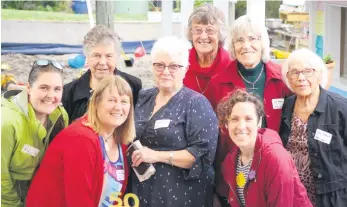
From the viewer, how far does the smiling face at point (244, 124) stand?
2.62 metres

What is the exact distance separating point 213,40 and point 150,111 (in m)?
0.72

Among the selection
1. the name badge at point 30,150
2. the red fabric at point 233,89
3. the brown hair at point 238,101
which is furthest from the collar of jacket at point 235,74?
the name badge at point 30,150

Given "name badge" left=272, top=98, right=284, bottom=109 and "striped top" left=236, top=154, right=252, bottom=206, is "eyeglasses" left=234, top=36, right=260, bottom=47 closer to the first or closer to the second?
"name badge" left=272, top=98, right=284, bottom=109

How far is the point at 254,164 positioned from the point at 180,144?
410mm

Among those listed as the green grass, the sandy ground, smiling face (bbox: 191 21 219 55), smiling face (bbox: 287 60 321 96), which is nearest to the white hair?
smiling face (bbox: 191 21 219 55)

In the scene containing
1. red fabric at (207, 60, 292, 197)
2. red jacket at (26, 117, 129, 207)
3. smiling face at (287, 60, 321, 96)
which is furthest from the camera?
red fabric at (207, 60, 292, 197)

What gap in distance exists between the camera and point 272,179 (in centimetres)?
254

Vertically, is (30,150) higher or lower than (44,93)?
lower

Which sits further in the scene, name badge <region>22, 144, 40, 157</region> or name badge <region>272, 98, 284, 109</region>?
name badge <region>272, 98, 284, 109</region>

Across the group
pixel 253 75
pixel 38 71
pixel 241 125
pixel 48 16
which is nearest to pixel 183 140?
pixel 241 125

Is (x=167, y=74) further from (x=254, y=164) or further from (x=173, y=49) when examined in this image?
(x=254, y=164)

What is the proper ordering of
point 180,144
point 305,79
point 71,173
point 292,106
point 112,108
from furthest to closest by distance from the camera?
point 292,106
point 305,79
point 180,144
point 112,108
point 71,173

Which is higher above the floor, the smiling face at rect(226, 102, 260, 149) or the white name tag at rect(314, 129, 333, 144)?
the smiling face at rect(226, 102, 260, 149)

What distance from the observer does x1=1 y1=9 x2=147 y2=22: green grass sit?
16.5 metres
